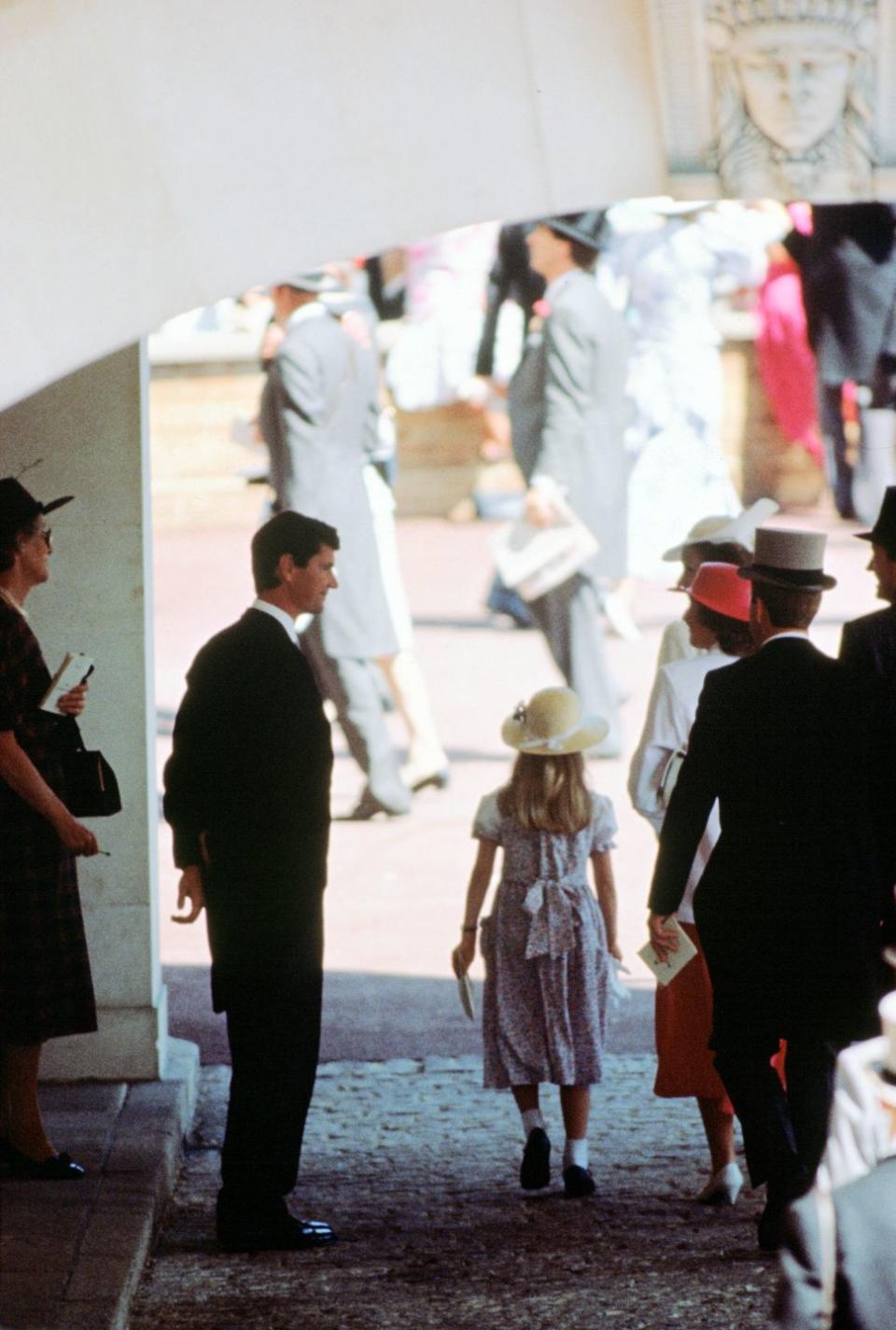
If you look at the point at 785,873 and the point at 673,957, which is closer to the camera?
the point at 785,873

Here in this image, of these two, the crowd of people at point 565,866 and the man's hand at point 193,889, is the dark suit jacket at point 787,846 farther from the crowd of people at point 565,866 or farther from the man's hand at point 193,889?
the man's hand at point 193,889

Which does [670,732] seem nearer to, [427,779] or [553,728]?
[553,728]

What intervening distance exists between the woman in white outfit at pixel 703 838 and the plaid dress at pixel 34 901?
152 cm

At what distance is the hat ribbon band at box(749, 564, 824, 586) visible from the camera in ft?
17.8

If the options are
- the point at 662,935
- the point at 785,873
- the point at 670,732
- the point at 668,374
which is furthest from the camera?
the point at 668,374

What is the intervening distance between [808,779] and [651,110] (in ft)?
5.18

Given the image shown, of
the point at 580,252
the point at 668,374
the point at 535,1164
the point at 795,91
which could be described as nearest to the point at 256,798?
the point at 535,1164

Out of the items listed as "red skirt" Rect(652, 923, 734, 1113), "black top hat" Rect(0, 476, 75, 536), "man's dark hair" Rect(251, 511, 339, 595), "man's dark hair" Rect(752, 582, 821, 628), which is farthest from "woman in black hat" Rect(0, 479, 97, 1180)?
"man's dark hair" Rect(752, 582, 821, 628)

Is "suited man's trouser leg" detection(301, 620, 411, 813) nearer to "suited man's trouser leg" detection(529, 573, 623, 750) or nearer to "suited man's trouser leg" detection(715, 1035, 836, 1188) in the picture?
"suited man's trouser leg" detection(529, 573, 623, 750)

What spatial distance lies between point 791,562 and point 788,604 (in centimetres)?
10

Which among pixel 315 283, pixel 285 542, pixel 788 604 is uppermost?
pixel 285 542

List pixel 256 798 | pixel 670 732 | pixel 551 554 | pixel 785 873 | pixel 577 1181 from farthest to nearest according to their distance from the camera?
pixel 551 554
pixel 670 732
pixel 577 1181
pixel 256 798
pixel 785 873

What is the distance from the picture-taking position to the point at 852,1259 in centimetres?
262

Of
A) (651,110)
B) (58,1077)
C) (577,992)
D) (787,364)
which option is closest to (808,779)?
(577,992)
